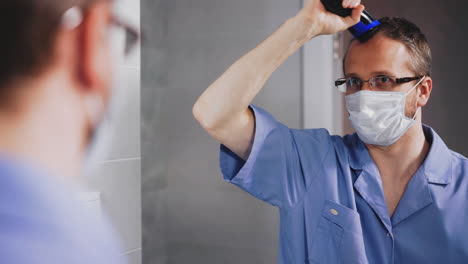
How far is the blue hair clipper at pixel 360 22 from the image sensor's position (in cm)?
99

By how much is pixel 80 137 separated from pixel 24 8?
0.28 feet

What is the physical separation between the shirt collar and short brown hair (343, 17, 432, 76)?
20 cm

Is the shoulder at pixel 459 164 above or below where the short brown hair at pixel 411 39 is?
below

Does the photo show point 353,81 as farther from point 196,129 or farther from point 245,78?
point 196,129

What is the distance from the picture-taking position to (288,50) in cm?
99

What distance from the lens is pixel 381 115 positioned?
1076 millimetres

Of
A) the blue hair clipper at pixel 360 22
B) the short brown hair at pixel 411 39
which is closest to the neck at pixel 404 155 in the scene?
the short brown hair at pixel 411 39

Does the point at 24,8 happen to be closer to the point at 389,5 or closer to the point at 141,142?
the point at 141,142

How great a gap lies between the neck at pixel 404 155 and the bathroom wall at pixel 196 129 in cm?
50

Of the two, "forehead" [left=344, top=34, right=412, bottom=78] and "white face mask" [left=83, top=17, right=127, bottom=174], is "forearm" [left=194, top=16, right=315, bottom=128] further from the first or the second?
"white face mask" [left=83, top=17, right=127, bottom=174]

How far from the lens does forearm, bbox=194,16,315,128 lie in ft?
3.12

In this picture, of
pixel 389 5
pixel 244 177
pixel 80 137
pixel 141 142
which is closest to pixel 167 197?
pixel 141 142

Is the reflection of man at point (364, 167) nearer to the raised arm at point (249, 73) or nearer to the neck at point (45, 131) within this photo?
the raised arm at point (249, 73)

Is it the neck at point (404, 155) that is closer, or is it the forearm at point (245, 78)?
the forearm at point (245, 78)
